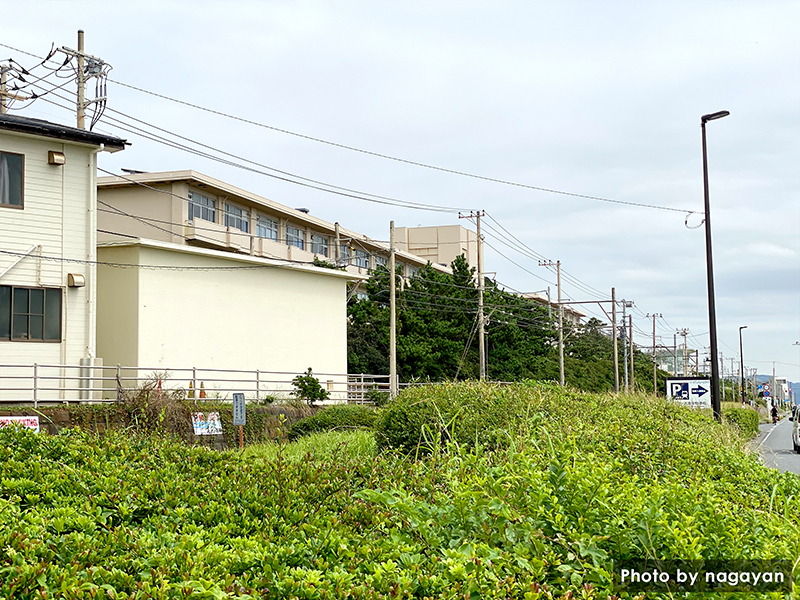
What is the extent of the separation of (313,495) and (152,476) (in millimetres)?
1298

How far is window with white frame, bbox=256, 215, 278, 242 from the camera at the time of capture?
54.5 m

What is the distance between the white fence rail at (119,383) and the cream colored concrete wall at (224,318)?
45 centimetres

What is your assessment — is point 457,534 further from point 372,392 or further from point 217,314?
point 372,392

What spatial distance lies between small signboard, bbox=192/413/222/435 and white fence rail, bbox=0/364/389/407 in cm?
207

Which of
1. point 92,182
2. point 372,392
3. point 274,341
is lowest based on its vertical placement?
point 372,392

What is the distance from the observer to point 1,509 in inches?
210

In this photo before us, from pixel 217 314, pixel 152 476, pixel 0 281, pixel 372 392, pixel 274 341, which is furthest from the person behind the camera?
pixel 372 392

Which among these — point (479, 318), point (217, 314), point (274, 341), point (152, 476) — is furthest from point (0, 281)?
point (479, 318)

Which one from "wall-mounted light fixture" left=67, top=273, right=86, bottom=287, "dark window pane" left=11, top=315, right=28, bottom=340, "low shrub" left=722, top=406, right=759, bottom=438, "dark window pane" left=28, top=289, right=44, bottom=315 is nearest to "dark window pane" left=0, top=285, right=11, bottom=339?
"dark window pane" left=11, top=315, right=28, bottom=340

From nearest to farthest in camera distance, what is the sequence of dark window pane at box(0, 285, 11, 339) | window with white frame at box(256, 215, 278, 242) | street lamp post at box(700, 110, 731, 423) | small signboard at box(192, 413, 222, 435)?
1. small signboard at box(192, 413, 222, 435)
2. street lamp post at box(700, 110, 731, 423)
3. dark window pane at box(0, 285, 11, 339)
4. window with white frame at box(256, 215, 278, 242)

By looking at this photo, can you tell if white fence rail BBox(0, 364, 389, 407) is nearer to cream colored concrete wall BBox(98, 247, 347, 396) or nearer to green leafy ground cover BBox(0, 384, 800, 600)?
cream colored concrete wall BBox(98, 247, 347, 396)

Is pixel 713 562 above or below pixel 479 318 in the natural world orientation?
below

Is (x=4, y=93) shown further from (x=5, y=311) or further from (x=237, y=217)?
(x=237, y=217)

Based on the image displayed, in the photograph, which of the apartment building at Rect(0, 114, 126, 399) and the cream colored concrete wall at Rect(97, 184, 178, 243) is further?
the cream colored concrete wall at Rect(97, 184, 178, 243)
